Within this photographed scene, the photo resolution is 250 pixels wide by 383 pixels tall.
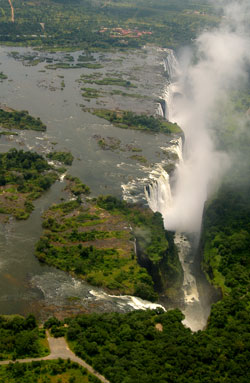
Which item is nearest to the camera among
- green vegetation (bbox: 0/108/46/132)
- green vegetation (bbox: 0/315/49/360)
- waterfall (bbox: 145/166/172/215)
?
green vegetation (bbox: 0/315/49/360)

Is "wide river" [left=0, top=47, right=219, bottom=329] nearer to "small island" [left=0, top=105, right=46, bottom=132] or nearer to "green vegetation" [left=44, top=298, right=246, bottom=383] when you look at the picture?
"small island" [left=0, top=105, right=46, bottom=132]

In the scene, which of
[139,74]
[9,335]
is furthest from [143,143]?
[9,335]

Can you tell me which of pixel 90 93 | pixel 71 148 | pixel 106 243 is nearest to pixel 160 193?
pixel 71 148

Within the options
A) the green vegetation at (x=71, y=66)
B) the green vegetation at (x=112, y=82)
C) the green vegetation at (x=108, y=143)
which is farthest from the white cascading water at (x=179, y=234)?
the green vegetation at (x=71, y=66)

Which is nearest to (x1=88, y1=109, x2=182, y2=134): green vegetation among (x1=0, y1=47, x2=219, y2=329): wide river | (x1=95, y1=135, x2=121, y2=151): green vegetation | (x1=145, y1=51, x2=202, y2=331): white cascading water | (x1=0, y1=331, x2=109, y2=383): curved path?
(x1=0, y1=47, x2=219, y2=329): wide river

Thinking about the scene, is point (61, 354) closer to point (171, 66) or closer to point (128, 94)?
point (128, 94)

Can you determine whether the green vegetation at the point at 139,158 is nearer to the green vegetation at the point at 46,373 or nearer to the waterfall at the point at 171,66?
the green vegetation at the point at 46,373
